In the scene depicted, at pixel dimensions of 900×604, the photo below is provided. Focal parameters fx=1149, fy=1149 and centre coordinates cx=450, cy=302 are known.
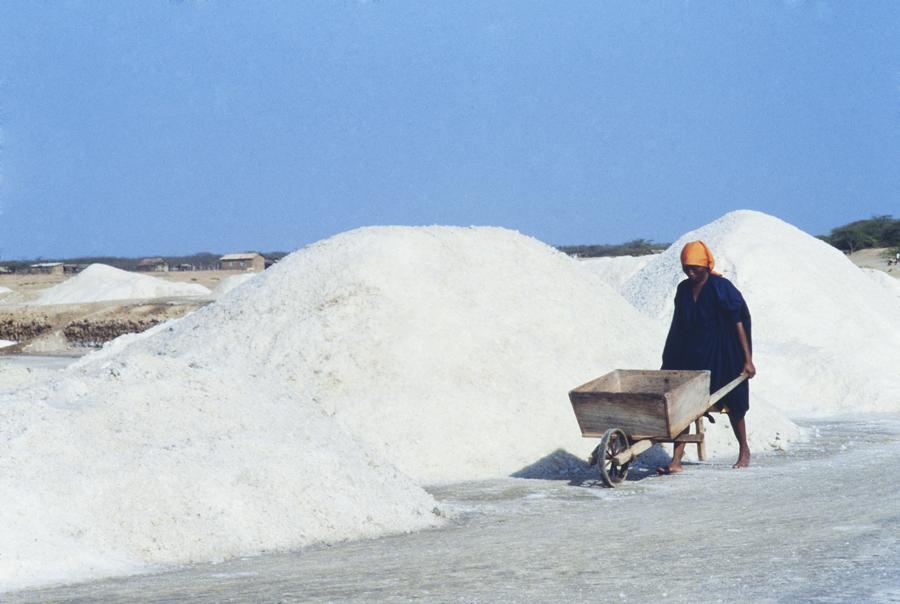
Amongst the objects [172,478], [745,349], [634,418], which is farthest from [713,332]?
[172,478]

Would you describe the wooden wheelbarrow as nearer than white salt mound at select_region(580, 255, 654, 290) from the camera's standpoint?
Yes

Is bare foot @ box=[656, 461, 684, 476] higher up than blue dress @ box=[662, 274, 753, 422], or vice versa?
blue dress @ box=[662, 274, 753, 422]

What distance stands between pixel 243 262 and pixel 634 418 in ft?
161

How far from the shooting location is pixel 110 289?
3547 cm

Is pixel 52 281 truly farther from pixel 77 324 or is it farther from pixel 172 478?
pixel 172 478

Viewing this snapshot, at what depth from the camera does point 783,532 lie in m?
6.12

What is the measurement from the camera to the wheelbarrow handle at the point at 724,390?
8.38 m

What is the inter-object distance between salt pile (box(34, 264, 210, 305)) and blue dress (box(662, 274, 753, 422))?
27277mm

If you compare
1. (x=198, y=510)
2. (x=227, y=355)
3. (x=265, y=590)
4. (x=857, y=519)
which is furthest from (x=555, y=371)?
(x=265, y=590)

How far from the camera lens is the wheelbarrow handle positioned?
838 cm

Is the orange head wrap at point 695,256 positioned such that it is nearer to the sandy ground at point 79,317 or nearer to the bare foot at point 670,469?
the bare foot at point 670,469

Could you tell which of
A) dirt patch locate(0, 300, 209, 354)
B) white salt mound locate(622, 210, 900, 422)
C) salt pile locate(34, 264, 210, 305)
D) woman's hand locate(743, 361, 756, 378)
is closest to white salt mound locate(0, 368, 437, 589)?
woman's hand locate(743, 361, 756, 378)

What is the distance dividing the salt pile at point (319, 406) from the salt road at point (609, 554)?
0.35 m

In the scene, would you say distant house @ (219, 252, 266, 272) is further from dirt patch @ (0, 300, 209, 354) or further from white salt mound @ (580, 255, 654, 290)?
white salt mound @ (580, 255, 654, 290)
